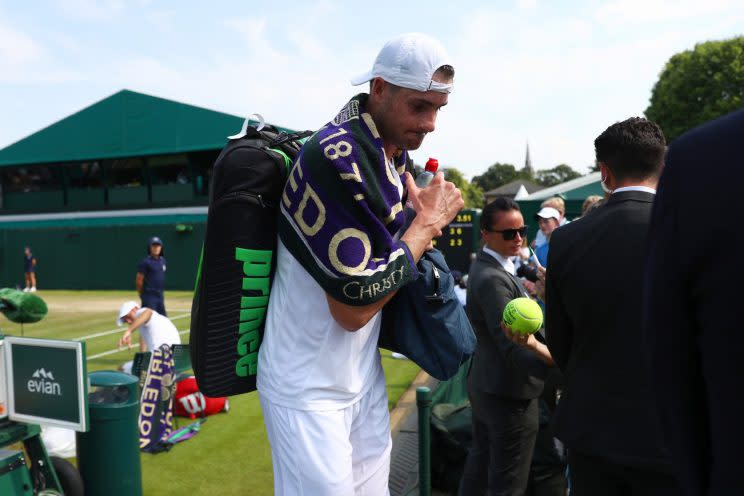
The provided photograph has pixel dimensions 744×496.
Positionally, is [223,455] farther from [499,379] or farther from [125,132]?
[125,132]

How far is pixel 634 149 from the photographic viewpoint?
2.21m

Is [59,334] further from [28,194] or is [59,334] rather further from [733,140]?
[28,194]

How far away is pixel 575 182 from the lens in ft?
48.3

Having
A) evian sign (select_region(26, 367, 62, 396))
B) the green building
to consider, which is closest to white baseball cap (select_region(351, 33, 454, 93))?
evian sign (select_region(26, 367, 62, 396))

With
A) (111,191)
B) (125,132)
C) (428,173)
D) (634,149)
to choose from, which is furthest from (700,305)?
(111,191)

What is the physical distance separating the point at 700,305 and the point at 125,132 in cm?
3034

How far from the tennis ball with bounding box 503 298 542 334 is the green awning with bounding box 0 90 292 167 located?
2367cm

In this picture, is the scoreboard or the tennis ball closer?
the tennis ball

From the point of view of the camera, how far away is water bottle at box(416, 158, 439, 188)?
1994 mm

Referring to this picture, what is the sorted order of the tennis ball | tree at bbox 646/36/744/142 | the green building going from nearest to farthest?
1. the tennis ball
2. the green building
3. tree at bbox 646/36/744/142

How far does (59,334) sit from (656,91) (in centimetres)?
3708

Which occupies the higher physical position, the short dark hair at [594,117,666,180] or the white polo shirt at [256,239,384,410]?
the short dark hair at [594,117,666,180]

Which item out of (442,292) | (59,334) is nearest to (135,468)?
(442,292)

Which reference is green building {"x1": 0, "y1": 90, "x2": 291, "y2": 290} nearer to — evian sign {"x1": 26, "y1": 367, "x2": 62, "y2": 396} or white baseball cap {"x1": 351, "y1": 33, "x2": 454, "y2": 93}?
evian sign {"x1": 26, "y1": 367, "x2": 62, "y2": 396}
